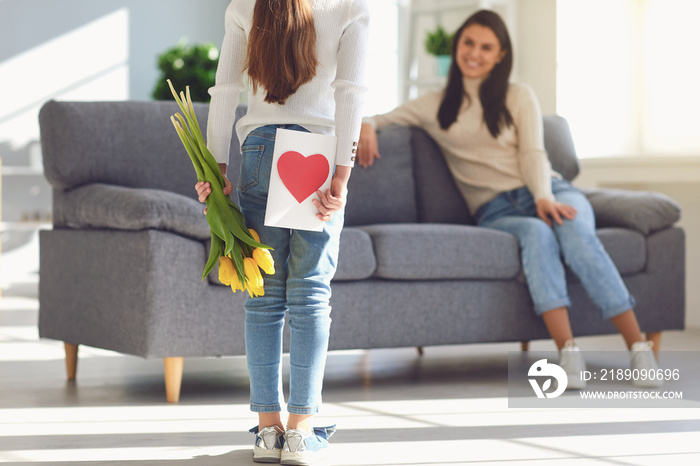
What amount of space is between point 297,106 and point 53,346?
87.7 inches

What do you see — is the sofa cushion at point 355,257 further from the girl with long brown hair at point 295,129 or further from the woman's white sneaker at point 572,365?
the girl with long brown hair at point 295,129

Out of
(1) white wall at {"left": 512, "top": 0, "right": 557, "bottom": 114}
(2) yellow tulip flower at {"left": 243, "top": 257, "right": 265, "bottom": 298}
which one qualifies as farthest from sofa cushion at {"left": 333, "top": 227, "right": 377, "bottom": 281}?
(1) white wall at {"left": 512, "top": 0, "right": 557, "bottom": 114}

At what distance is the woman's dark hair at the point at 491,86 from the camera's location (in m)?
2.94

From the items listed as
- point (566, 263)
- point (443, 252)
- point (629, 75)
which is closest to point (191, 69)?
point (629, 75)

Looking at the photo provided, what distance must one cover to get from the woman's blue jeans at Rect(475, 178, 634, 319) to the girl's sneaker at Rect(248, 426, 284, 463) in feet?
3.80

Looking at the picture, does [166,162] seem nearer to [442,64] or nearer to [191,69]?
[442,64]

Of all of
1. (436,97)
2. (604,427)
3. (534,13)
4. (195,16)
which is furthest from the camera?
(195,16)

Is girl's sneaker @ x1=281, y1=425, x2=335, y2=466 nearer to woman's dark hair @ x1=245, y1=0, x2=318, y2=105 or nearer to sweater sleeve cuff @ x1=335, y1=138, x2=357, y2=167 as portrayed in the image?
sweater sleeve cuff @ x1=335, y1=138, x2=357, y2=167

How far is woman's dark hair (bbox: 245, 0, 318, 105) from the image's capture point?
63.5 inches

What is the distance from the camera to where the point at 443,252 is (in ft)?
8.75

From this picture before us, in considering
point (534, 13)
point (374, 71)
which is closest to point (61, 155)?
point (534, 13)

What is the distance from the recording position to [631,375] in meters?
2.64

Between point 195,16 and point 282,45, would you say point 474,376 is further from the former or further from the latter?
point 195,16

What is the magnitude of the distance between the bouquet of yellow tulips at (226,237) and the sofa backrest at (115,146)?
1095mm
